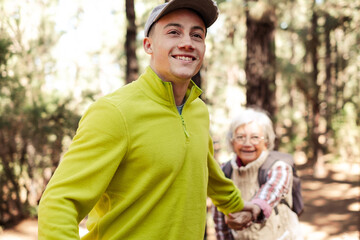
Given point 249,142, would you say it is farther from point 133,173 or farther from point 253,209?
point 133,173

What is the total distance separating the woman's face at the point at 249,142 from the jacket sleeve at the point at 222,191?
755mm

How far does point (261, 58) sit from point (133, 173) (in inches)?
246

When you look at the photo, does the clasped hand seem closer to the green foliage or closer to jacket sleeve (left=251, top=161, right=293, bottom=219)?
jacket sleeve (left=251, top=161, right=293, bottom=219)

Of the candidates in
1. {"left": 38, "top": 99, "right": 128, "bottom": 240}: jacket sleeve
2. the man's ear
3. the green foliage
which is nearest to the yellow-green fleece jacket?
{"left": 38, "top": 99, "right": 128, "bottom": 240}: jacket sleeve

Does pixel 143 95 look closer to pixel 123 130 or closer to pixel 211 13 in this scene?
pixel 123 130

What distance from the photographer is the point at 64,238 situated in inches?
50.2

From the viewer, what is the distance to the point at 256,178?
3068mm

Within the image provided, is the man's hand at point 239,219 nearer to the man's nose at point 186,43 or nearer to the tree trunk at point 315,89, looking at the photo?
the man's nose at point 186,43

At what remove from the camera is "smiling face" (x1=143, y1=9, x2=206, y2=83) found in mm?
1762

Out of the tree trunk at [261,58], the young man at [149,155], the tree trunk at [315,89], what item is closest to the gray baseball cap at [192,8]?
the young man at [149,155]

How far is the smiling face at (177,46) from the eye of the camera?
1.76 meters

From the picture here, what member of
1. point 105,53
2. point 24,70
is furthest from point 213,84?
point 24,70

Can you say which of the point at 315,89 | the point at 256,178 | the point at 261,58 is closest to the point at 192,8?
the point at 256,178

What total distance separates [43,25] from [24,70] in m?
3.05
